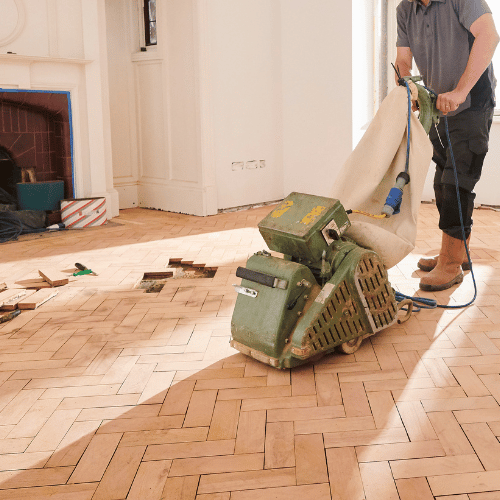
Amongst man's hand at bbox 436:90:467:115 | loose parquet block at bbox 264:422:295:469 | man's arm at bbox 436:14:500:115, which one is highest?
man's arm at bbox 436:14:500:115

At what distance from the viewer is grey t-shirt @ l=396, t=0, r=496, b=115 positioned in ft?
9.53

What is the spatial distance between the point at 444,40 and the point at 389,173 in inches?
34.9

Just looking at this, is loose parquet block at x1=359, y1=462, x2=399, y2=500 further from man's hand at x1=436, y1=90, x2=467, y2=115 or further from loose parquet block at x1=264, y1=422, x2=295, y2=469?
man's hand at x1=436, y1=90, x2=467, y2=115

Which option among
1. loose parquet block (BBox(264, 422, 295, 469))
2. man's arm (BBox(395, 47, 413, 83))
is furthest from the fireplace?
loose parquet block (BBox(264, 422, 295, 469))

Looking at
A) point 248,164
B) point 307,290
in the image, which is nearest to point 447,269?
point 307,290

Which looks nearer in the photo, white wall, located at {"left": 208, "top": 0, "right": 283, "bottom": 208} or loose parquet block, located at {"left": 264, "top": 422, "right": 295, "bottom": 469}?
loose parquet block, located at {"left": 264, "top": 422, "right": 295, "bottom": 469}

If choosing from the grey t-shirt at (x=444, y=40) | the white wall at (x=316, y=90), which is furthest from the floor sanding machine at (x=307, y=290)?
the white wall at (x=316, y=90)

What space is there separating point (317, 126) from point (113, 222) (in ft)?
7.42

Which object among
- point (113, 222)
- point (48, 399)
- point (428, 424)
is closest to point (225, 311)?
point (48, 399)

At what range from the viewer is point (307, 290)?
86.7 inches

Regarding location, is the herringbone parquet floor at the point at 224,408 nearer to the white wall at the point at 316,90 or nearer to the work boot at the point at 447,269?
the work boot at the point at 447,269

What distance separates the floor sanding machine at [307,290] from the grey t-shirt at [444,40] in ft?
4.11

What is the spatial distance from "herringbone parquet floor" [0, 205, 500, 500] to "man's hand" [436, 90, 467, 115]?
0.92 meters

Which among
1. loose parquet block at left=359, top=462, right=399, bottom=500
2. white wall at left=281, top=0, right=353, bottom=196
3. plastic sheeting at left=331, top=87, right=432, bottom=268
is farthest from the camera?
white wall at left=281, top=0, right=353, bottom=196
